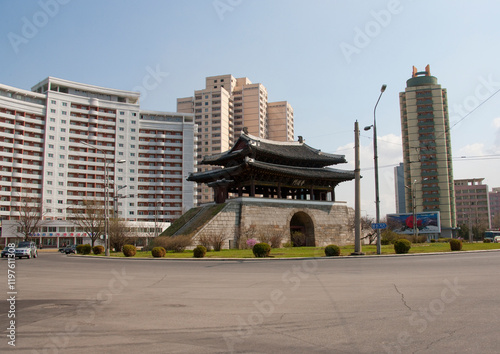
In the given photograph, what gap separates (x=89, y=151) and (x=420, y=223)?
73.4m

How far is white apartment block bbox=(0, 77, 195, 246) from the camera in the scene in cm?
7906

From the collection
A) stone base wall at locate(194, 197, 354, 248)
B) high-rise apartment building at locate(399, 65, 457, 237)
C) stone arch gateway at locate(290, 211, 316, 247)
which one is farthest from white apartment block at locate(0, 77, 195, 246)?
high-rise apartment building at locate(399, 65, 457, 237)

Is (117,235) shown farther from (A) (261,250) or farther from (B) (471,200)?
(B) (471,200)

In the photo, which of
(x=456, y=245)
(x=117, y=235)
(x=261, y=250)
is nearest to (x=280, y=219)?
(x=261, y=250)

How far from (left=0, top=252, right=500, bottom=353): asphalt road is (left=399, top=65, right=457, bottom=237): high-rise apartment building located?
84.6 m

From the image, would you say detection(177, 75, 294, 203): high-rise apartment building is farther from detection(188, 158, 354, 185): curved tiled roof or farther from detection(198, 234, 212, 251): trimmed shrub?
detection(198, 234, 212, 251): trimmed shrub

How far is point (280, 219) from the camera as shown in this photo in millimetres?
42375

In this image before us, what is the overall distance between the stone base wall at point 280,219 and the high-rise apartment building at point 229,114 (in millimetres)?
66125

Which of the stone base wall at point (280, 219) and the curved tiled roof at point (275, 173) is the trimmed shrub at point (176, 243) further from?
the curved tiled roof at point (275, 173)

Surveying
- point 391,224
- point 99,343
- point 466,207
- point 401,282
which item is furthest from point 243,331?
point 466,207

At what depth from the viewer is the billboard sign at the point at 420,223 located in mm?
74938

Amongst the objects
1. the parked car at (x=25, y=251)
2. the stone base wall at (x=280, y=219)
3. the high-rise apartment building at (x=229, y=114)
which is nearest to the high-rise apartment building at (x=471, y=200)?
the high-rise apartment building at (x=229, y=114)

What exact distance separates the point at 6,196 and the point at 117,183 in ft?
72.1

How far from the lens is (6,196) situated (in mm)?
76625
